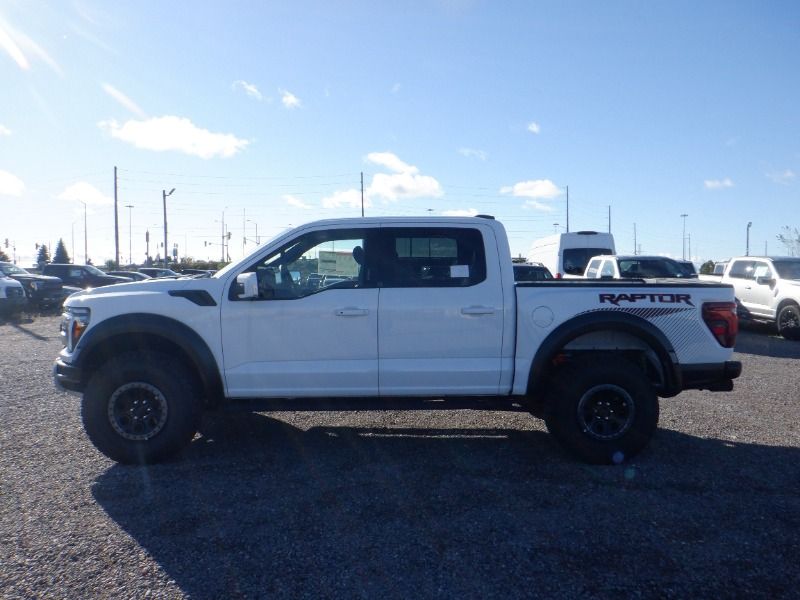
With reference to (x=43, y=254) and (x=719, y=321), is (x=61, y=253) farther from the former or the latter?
(x=719, y=321)

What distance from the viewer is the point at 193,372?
5.66m

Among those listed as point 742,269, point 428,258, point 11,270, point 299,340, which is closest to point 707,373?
point 428,258

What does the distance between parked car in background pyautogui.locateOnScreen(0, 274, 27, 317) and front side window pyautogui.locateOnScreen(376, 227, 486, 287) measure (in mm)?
19209

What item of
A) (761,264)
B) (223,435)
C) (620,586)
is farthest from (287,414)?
(761,264)

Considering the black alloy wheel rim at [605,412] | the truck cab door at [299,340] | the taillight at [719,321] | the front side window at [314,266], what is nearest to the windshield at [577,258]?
the taillight at [719,321]

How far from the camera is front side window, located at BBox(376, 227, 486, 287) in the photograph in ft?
18.6

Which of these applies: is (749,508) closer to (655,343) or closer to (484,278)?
(655,343)

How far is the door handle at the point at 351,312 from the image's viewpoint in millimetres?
5520

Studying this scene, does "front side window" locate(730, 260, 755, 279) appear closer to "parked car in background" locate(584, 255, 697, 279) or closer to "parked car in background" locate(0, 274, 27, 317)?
"parked car in background" locate(584, 255, 697, 279)

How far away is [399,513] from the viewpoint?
4.58 meters

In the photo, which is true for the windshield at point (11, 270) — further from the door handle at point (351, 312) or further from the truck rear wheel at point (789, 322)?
the truck rear wheel at point (789, 322)

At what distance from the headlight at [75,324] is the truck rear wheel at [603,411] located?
3903mm

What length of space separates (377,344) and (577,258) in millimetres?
17310

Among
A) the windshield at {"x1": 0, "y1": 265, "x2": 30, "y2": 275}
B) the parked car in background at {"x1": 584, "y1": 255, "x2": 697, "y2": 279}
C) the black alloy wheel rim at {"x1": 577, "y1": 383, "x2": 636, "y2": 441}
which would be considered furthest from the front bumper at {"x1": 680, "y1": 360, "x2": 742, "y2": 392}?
the windshield at {"x1": 0, "y1": 265, "x2": 30, "y2": 275}
